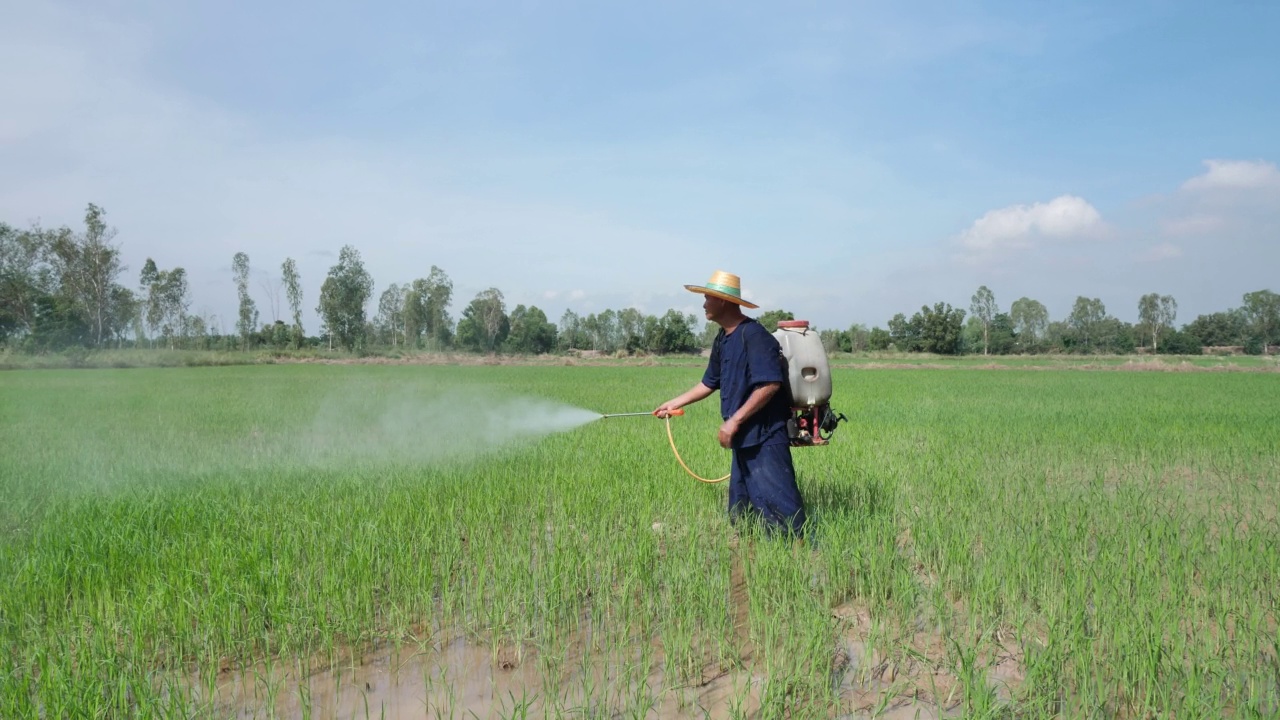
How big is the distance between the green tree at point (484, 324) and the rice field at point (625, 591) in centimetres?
4851

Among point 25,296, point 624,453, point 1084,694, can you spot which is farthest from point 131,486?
point 25,296

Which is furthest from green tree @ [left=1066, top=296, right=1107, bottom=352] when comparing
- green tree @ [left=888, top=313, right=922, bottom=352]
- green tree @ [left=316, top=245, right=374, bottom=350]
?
green tree @ [left=316, top=245, right=374, bottom=350]

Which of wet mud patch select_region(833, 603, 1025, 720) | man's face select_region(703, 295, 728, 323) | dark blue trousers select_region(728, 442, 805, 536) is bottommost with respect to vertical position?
wet mud patch select_region(833, 603, 1025, 720)

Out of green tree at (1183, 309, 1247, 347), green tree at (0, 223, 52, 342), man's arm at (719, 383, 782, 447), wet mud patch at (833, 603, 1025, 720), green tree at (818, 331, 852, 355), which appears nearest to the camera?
wet mud patch at (833, 603, 1025, 720)

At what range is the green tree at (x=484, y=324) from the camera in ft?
179

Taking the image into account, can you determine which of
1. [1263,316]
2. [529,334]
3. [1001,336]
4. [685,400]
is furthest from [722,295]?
[1263,316]

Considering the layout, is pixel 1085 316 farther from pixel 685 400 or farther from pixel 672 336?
pixel 685 400

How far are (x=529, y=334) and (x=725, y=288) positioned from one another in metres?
56.3

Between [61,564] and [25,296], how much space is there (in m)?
42.3

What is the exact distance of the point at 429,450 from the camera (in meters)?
7.55

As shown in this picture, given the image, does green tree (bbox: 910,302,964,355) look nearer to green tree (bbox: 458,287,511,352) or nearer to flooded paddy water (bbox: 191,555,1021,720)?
green tree (bbox: 458,287,511,352)

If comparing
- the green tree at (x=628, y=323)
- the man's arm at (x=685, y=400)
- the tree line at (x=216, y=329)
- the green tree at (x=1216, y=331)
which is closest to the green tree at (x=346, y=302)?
the tree line at (x=216, y=329)

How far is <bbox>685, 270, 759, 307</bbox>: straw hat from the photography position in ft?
12.2

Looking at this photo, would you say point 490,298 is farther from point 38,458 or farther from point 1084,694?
point 1084,694
